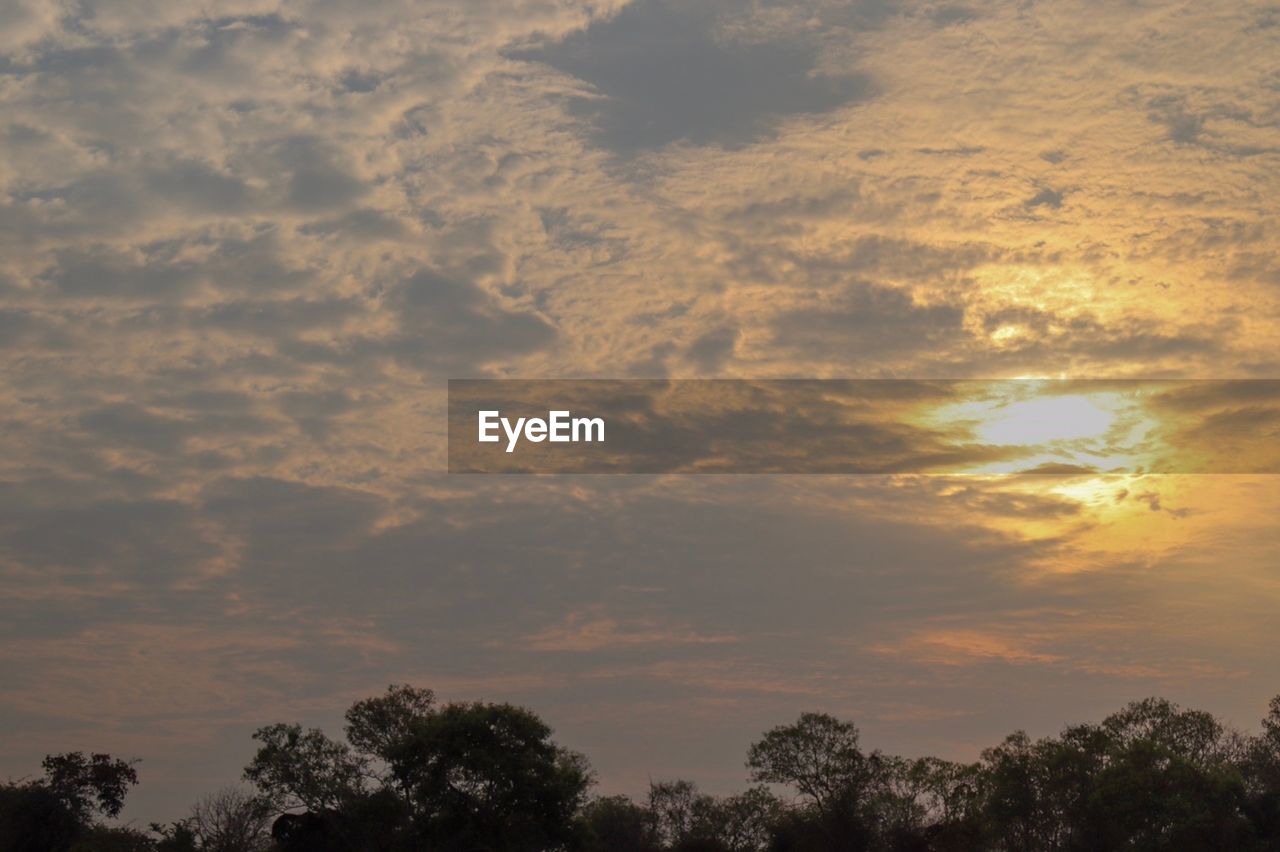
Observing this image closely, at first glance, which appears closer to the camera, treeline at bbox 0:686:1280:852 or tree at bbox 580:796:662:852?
treeline at bbox 0:686:1280:852

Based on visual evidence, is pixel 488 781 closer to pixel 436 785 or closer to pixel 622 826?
pixel 436 785

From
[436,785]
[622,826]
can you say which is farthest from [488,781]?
[622,826]

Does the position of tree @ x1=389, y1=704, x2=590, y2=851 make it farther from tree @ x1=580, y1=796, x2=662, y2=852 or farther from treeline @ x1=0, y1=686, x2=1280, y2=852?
tree @ x1=580, y1=796, x2=662, y2=852

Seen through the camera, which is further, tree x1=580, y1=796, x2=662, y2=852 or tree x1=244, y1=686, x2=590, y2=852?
tree x1=580, y1=796, x2=662, y2=852

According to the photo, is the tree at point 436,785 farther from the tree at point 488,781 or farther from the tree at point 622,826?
the tree at point 622,826

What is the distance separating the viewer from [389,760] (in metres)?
84.2

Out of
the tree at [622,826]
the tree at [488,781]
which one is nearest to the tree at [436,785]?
the tree at [488,781]

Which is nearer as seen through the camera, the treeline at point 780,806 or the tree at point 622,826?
the treeline at point 780,806

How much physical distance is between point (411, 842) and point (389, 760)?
5928mm

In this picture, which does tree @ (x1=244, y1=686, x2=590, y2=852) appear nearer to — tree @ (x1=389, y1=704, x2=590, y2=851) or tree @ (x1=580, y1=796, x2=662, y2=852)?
tree @ (x1=389, y1=704, x2=590, y2=851)

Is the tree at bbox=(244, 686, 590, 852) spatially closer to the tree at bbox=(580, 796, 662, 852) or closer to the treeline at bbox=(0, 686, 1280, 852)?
the treeline at bbox=(0, 686, 1280, 852)

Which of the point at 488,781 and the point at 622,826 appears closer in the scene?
the point at 488,781

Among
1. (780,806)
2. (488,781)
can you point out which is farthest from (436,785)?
(780,806)

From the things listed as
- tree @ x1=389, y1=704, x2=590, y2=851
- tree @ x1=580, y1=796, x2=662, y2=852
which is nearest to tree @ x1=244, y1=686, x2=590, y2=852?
tree @ x1=389, y1=704, x2=590, y2=851
